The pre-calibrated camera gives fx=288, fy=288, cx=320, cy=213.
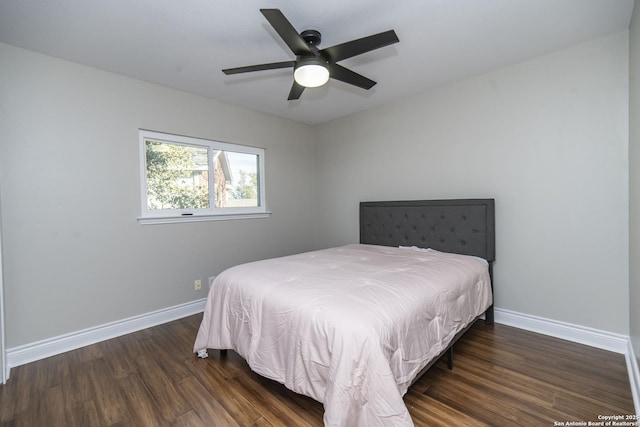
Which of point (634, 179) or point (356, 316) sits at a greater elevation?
point (634, 179)

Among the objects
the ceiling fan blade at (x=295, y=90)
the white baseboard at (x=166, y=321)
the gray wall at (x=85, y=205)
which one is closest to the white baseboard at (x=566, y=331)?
the white baseboard at (x=166, y=321)

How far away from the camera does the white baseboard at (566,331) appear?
2162 mm

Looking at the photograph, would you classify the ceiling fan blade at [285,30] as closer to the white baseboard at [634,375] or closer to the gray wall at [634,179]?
the gray wall at [634,179]

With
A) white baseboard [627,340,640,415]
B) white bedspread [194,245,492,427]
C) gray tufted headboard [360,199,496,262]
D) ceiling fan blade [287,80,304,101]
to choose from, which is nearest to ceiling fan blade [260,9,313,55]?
ceiling fan blade [287,80,304,101]

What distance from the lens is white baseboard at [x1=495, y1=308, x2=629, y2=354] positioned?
2162 mm

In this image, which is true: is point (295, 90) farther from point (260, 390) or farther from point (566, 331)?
point (566, 331)

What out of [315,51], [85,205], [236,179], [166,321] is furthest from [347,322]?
[236,179]

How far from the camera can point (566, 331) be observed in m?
2.38

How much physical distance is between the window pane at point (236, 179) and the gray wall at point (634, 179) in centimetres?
345

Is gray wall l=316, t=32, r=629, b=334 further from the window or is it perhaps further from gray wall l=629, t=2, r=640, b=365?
the window

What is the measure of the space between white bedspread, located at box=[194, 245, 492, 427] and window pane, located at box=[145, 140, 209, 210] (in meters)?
1.38

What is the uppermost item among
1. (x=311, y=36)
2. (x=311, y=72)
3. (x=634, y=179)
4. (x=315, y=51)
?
(x=311, y=36)

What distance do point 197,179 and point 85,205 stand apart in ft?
3.44

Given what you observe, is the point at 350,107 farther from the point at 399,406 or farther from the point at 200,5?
the point at 399,406
